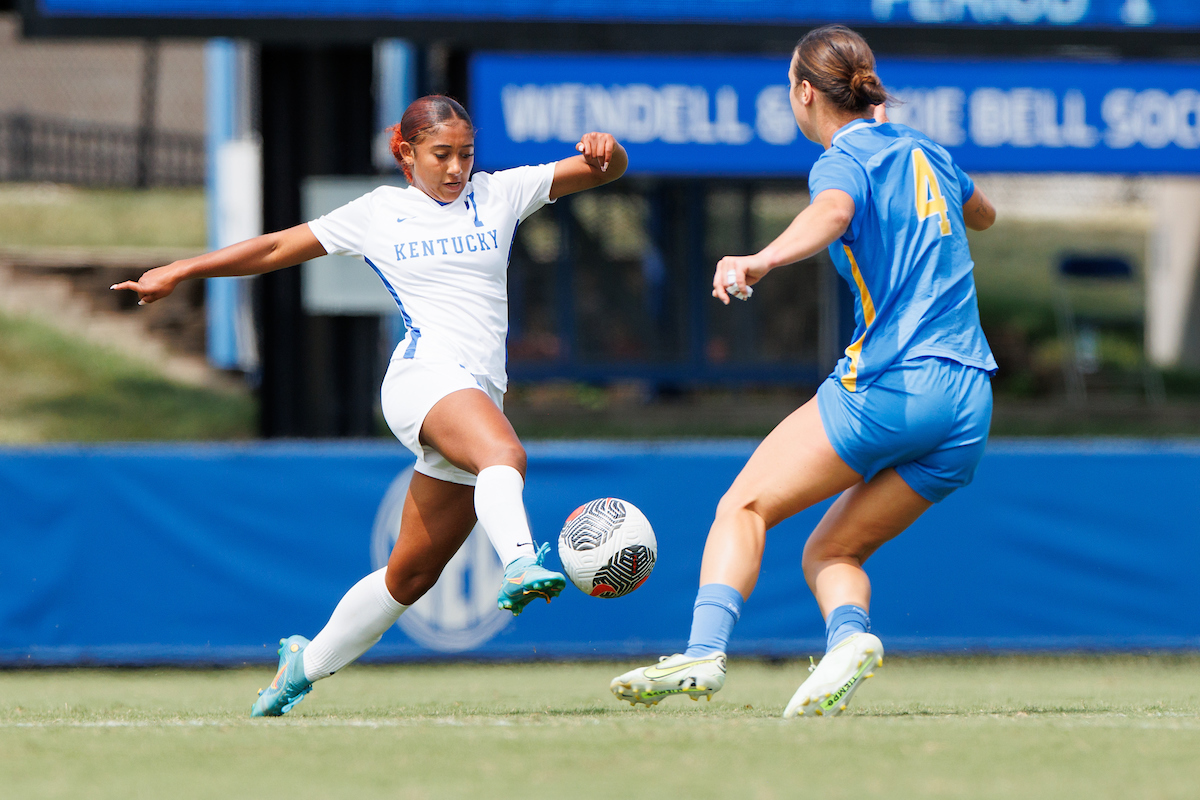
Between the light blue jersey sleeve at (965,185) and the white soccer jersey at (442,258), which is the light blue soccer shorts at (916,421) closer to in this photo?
the light blue jersey sleeve at (965,185)

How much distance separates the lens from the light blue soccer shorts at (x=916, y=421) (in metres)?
3.78

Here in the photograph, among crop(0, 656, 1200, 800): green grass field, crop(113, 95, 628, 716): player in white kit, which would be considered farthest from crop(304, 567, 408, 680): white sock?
crop(0, 656, 1200, 800): green grass field

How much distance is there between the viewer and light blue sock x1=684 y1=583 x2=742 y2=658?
12.4 ft

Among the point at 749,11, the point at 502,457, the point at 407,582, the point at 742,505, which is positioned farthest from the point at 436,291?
the point at 749,11

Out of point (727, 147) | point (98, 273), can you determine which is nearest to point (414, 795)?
point (727, 147)

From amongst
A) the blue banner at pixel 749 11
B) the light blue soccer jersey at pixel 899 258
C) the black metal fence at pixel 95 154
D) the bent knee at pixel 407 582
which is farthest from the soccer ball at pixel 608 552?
the black metal fence at pixel 95 154

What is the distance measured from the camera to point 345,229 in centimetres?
437

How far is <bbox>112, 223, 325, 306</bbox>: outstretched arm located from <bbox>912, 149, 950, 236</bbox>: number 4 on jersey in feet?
5.94

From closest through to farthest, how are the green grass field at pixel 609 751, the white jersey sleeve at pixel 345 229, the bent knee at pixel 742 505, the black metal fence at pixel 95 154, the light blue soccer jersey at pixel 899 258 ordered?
the green grass field at pixel 609 751
the light blue soccer jersey at pixel 899 258
the bent knee at pixel 742 505
the white jersey sleeve at pixel 345 229
the black metal fence at pixel 95 154

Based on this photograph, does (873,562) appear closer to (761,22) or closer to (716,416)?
(761,22)

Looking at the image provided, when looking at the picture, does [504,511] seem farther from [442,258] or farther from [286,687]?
[286,687]

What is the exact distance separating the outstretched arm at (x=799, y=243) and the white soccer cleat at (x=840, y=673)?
1018 millimetres

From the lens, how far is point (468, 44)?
9.76 m

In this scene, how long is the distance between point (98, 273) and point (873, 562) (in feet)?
40.1
